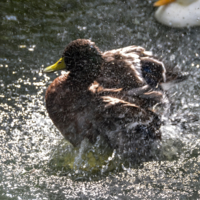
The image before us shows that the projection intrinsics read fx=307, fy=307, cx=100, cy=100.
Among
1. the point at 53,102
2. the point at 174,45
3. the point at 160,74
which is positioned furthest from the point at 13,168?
the point at 174,45

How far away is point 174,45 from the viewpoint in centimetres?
407

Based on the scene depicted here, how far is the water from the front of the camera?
2143mm

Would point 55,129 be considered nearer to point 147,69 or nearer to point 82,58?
point 82,58

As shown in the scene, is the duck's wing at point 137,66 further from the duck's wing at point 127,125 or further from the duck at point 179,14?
the duck at point 179,14

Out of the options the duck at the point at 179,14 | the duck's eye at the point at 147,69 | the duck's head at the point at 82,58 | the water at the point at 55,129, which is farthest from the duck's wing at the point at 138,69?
the duck at the point at 179,14

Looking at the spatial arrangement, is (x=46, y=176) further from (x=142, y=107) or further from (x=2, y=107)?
(x=2, y=107)

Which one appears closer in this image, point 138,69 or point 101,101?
point 101,101

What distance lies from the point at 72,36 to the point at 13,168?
7.43 ft

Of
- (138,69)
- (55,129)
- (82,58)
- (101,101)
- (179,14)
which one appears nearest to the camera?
(101,101)

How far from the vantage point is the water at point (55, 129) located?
7.03 feet

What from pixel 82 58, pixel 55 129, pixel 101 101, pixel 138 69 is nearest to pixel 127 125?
pixel 101 101

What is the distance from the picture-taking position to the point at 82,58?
237 cm

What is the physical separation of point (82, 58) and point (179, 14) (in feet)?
8.10

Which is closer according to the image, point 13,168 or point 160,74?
point 13,168
